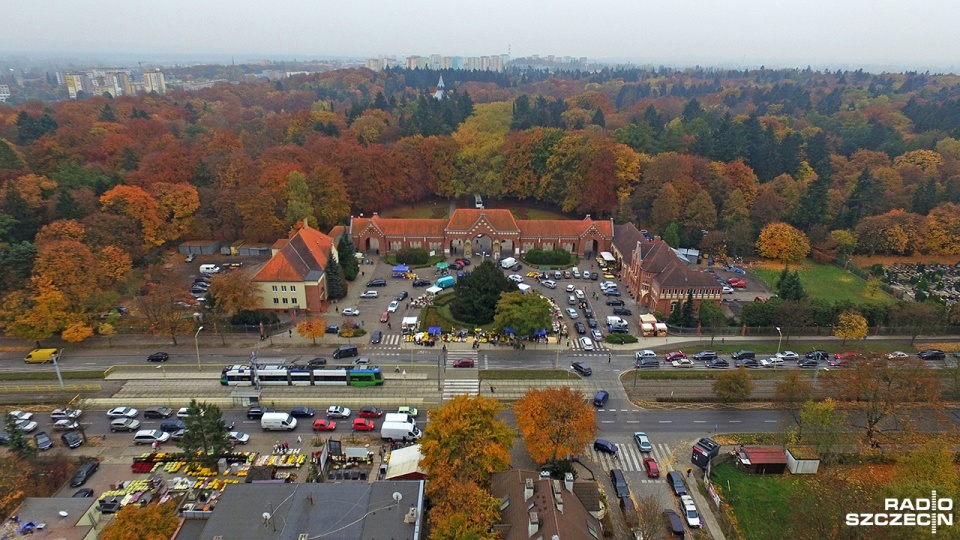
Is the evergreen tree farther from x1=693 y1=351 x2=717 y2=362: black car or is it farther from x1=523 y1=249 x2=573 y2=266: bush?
x1=693 y1=351 x2=717 y2=362: black car

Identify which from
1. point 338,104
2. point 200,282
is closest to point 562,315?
point 200,282

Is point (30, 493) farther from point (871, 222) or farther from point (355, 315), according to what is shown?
point (871, 222)

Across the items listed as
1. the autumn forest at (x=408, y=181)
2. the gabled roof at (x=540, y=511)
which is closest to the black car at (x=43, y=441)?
the autumn forest at (x=408, y=181)

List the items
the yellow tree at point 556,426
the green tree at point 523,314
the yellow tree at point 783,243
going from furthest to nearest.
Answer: the yellow tree at point 783,243 → the green tree at point 523,314 → the yellow tree at point 556,426

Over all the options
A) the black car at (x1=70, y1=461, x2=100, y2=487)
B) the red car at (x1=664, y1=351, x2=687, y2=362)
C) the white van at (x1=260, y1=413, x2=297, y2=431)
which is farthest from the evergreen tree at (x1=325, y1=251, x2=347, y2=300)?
the red car at (x1=664, y1=351, x2=687, y2=362)

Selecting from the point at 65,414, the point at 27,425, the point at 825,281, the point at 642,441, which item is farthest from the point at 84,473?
the point at 825,281

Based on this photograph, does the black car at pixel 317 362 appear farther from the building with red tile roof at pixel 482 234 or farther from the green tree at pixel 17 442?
the building with red tile roof at pixel 482 234
